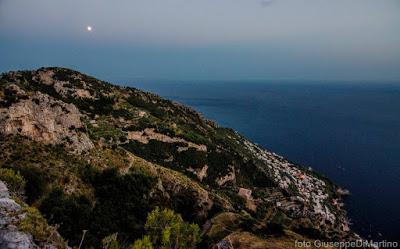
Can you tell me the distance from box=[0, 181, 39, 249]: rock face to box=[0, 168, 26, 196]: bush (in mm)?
8868

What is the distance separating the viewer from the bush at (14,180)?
36.2 meters

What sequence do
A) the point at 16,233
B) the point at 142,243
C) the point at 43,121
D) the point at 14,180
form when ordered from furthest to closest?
the point at 43,121, the point at 14,180, the point at 142,243, the point at 16,233

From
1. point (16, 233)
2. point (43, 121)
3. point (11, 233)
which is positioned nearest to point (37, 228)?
point (16, 233)

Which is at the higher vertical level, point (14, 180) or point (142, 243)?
point (14, 180)

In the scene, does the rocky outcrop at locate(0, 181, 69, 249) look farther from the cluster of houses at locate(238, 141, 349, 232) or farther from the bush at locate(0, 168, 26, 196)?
the cluster of houses at locate(238, 141, 349, 232)

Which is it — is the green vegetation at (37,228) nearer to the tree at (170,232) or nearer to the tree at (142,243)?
the tree at (142,243)

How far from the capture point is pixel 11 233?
2411cm

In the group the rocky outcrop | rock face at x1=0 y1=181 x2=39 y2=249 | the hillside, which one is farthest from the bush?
rock face at x1=0 y1=181 x2=39 y2=249

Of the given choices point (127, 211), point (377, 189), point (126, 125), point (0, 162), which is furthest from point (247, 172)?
point (0, 162)

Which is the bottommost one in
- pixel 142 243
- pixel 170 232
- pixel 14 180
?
pixel 170 232

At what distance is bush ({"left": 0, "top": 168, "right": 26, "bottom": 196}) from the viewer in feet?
119

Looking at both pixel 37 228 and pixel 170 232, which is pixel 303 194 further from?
pixel 37 228

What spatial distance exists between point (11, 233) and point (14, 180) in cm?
1493

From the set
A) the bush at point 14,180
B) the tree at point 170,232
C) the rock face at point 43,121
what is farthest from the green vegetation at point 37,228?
the rock face at point 43,121
